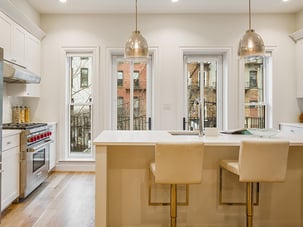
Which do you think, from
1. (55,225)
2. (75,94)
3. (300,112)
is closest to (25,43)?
(75,94)

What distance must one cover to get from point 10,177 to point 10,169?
93mm

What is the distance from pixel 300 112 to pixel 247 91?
40.7 inches

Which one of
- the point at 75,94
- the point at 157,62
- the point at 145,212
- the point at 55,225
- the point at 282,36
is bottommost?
the point at 55,225

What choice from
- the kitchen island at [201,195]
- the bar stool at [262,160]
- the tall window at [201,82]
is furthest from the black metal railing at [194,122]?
the bar stool at [262,160]

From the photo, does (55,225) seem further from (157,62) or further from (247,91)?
(247,91)

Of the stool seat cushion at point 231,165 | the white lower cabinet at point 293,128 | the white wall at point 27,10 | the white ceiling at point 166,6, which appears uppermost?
the white ceiling at point 166,6

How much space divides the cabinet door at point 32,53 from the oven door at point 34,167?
53.4 inches

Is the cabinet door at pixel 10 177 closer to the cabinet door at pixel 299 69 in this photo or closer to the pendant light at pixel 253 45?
the pendant light at pixel 253 45

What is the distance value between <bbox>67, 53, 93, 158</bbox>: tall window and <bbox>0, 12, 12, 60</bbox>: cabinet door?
165 centimetres

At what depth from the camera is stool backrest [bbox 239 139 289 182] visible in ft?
7.48

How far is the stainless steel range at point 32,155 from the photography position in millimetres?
3607

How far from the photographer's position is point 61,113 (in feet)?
17.5

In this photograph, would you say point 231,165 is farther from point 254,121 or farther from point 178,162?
point 254,121

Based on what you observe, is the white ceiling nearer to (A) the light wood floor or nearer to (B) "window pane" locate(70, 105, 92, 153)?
(B) "window pane" locate(70, 105, 92, 153)
